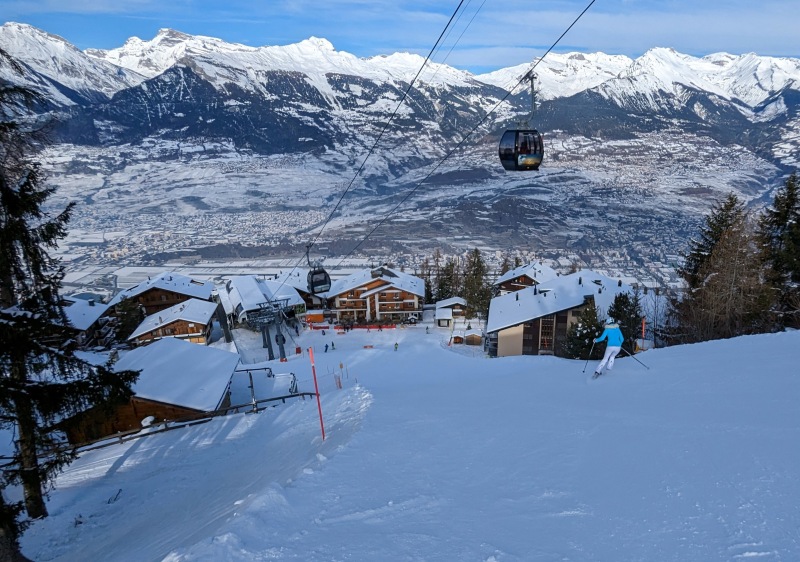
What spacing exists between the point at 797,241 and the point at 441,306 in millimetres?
26368

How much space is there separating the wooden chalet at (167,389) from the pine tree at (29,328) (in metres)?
6.65

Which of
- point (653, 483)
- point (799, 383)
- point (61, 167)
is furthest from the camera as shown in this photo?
point (61, 167)

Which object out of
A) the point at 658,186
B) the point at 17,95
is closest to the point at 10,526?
the point at 17,95

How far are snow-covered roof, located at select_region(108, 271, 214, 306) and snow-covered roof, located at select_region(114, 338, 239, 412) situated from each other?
95.3ft

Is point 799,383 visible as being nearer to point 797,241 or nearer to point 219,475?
point 219,475

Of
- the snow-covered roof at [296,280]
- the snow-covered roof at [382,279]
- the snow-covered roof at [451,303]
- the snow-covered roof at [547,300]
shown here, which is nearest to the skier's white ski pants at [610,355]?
the snow-covered roof at [547,300]

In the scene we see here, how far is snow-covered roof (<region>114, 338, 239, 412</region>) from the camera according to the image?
14.5 metres

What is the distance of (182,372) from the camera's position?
16.0 m

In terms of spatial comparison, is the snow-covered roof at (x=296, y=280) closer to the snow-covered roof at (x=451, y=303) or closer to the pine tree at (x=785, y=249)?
the snow-covered roof at (x=451, y=303)

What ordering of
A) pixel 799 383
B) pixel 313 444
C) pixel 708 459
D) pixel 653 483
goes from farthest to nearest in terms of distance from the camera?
pixel 313 444 → pixel 799 383 → pixel 708 459 → pixel 653 483

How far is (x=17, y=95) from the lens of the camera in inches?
223

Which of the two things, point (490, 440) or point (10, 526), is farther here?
point (490, 440)

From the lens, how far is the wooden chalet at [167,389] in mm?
14390

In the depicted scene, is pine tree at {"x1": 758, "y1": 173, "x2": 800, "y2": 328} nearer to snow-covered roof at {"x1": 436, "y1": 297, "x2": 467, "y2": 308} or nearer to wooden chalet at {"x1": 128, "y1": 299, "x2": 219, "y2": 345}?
snow-covered roof at {"x1": 436, "y1": 297, "x2": 467, "y2": 308}
